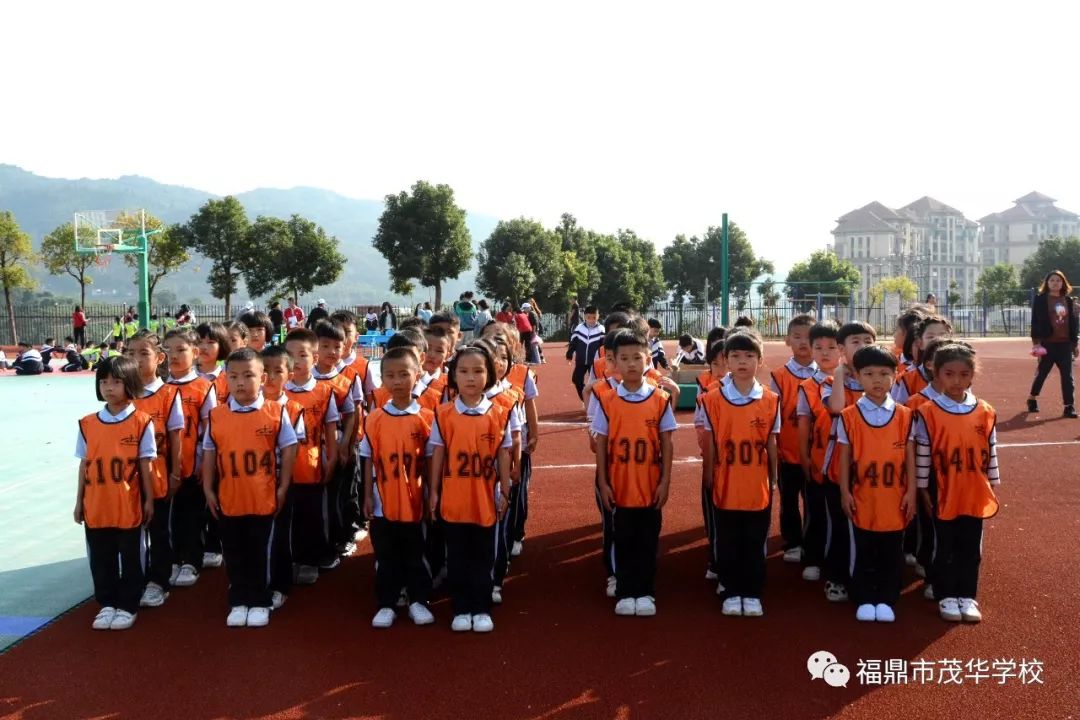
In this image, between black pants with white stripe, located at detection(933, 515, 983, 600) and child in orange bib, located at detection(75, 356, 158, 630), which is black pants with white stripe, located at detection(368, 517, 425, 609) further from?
black pants with white stripe, located at detection(933, 515, 983, 600)

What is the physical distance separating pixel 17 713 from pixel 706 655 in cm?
270

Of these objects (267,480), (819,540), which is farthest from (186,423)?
(819,540)

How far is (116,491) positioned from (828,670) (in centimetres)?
323

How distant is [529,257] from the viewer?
38625 mm

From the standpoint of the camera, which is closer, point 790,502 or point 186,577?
point 186,577

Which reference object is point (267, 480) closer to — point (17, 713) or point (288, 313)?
point (17, 713)

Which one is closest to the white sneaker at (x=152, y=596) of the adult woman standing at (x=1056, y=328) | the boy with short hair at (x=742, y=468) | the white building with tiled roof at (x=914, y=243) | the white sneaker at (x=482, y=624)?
the white sneaker at (x=482, y=624)

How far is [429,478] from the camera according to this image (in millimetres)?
4285

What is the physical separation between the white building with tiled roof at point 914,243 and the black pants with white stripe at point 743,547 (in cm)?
9717

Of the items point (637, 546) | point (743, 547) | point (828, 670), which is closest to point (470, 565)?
point (637, 546)

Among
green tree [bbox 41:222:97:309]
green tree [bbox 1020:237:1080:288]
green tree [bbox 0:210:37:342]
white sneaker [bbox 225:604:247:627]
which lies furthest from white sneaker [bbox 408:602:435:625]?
green tree [bbox 1020:237:1080:288]

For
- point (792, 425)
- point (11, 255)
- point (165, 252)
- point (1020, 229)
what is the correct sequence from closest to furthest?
point (792, 425) < point (11, 255) < point (165, 252) < point (1020, 229)

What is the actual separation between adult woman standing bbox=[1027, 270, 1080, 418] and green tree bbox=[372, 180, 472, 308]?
26437 mm

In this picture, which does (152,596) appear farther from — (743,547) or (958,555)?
(958,555)
